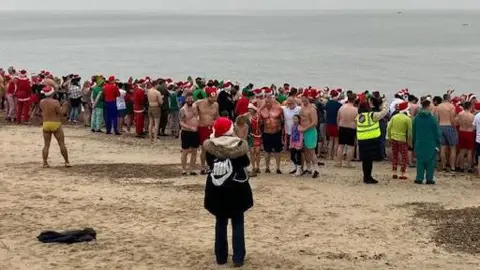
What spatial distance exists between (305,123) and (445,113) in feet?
10.9

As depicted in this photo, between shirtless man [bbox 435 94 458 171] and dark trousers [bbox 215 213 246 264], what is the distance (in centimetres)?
820

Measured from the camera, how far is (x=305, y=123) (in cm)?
1373

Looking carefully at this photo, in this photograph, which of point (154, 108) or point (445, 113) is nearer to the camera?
point (445, 113)

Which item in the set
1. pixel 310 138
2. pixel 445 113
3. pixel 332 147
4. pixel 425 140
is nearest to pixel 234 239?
pixel 310 138

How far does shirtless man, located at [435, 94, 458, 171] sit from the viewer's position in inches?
597

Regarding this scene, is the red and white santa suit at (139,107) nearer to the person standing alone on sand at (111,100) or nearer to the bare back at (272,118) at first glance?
the person standing alone on sand at (111,100)

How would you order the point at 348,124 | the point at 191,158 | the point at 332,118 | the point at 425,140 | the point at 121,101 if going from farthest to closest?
1. the point at 121,101
2. the point at 332,118
3. the point at 348,124
4. the point at 191,158
5. the point at 425,140

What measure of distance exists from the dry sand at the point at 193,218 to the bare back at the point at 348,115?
0.97m

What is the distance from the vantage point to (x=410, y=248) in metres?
9.10

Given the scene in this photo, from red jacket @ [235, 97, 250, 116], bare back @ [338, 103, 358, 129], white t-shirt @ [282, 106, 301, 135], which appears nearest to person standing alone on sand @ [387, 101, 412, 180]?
bare back @ [338, 103, 358, 129]

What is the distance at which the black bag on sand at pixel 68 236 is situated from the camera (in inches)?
356

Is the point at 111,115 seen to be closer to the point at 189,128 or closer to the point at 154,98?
the point at 154,98

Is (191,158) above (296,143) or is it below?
below

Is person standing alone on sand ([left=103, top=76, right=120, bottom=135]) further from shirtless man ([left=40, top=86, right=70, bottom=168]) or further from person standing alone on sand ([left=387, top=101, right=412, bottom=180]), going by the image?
person standing alone on sand ([left=387, top=101, right=412, bottom=180])
